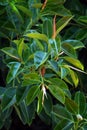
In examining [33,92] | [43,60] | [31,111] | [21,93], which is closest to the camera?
[43,60]

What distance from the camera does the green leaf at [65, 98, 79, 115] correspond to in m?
1.35

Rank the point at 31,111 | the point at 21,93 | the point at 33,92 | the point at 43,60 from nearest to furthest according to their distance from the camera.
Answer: the point at 43,60, the point at 33,92, the point at 21,93, the point at 31,111

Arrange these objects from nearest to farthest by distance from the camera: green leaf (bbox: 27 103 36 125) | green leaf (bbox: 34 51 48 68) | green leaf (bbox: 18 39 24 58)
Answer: green leaf (bbox: 34 51 48 68), green leaf (bbox: 18 39 24 58), green leaf (bbox: 27 103 36 125)

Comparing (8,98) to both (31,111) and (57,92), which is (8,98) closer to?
(31,111)

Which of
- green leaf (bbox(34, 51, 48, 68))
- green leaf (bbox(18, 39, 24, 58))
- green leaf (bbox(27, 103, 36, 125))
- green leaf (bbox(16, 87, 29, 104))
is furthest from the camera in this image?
green leaf (bbox(27, 103, 36, 125))

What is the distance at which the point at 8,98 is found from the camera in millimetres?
1373

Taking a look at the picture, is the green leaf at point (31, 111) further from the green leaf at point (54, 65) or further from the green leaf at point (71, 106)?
the green leaf at point (54, 65)

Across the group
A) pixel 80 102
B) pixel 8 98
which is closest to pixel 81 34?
pixel 80 102

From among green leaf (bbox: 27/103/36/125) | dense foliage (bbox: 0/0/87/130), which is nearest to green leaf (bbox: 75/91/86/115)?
dense foliage (bbox: 0/0/87/130)

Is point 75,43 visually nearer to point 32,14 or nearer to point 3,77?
point 32,14

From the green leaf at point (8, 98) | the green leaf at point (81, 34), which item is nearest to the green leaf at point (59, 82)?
the green leaf at point (8, 98)

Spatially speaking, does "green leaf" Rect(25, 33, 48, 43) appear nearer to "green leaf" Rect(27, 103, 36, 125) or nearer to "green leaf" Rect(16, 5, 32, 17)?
"green leaf" Rect(16, 5, 32, 17)

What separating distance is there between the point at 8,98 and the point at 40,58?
1.07 ft

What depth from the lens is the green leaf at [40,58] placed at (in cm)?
109
